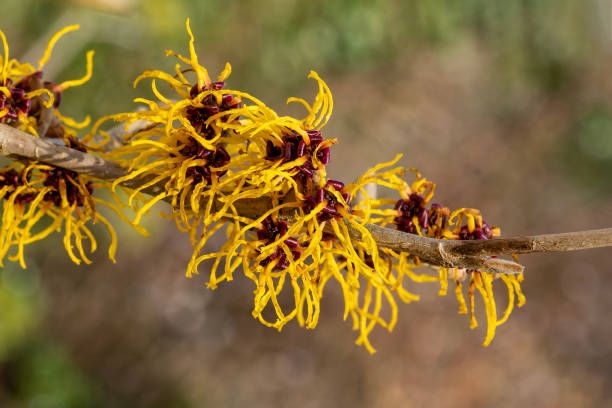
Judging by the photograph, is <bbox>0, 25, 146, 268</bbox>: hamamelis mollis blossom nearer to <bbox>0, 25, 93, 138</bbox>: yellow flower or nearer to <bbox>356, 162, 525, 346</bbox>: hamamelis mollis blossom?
<bbox>0, 25, 93, 138</bbox>: yellow flower

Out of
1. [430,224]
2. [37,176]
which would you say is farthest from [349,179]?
[37,176]

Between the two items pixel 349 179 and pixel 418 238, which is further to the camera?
pixel 349 179

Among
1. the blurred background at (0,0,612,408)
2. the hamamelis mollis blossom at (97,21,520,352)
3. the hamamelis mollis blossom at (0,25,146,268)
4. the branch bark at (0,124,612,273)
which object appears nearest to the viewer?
the branch bark at (0,124,612,273)

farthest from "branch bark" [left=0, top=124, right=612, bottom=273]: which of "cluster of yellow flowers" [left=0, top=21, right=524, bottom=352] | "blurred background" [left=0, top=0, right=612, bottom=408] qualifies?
"blurred background" [left=0, top=0, right=612, bottom=408]

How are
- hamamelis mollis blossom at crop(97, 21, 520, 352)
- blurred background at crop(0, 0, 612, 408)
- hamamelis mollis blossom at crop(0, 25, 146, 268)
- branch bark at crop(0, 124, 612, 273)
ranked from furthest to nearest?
1. blurred background at crop(0, 0, 612, 408)
2. hamamelis mollis blossom at crop(0, 25, 146, 268)
3. hamamelis mollis blossom at crop(97, 21, 520, 352)
4. branch bark at crop(0, 124, 612, 273)

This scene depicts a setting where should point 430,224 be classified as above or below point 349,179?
below

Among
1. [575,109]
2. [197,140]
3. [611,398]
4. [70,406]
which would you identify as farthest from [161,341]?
[575,109]

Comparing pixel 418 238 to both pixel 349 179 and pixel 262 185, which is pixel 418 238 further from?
pixel 349 179

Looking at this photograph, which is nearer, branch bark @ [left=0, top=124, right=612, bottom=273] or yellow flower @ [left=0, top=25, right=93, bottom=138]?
branch bark @ [left=0, top=124, right=612, bottom=273]
